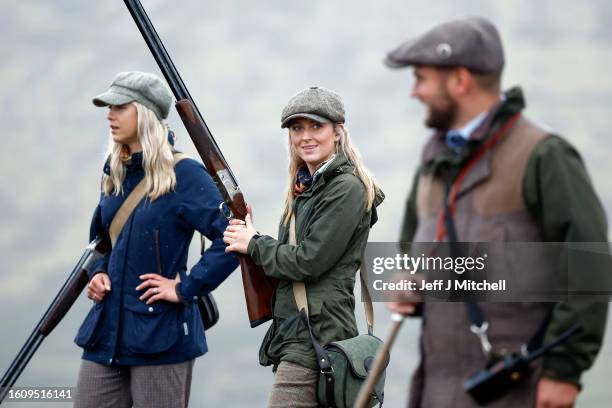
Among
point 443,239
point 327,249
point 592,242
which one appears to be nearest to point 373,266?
point 327,249

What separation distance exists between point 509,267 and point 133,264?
2863 millimetres

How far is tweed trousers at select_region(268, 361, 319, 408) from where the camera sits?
555cm

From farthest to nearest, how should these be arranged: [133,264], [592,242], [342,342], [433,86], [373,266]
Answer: [133,264]
[342,342]
[373,266]
[433,86]
[592,242]

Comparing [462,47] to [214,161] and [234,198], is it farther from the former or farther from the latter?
[214,161]

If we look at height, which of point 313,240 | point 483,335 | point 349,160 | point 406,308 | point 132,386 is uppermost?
point 349,160

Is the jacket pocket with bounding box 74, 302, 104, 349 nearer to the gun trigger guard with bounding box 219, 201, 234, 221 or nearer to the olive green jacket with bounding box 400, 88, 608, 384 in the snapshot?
the gun trigger guard with bounding box 219, 201, 234, 221

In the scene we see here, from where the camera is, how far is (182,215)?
6.31 meters

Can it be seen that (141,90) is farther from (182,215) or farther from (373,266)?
(373,266)

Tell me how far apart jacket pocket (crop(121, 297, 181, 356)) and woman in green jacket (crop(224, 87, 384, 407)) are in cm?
60

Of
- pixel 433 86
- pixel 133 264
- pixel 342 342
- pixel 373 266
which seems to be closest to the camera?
pixel 433 86

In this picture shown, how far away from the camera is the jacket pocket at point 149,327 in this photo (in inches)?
241

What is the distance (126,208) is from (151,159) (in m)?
0.31

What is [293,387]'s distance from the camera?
557 cm

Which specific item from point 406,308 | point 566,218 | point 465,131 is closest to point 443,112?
point 465,131
